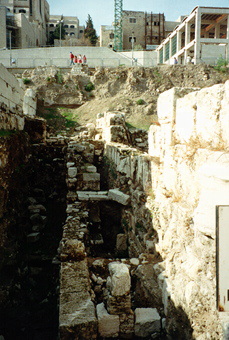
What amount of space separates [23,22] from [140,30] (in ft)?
61.3

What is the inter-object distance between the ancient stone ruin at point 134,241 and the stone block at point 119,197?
3 centimetres

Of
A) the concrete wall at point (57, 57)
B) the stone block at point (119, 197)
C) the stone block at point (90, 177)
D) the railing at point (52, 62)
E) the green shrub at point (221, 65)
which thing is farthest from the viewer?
the concrete wall at point (57, 57)

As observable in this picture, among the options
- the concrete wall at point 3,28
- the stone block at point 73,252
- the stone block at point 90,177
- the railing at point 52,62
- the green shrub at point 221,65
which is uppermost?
the concrete wall at point 3,28

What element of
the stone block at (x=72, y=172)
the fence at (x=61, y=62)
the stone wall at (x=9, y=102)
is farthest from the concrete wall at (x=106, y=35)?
the stone block at (x=72, y=172)

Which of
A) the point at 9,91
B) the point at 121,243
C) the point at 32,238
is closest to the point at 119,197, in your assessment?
the point at 121,243

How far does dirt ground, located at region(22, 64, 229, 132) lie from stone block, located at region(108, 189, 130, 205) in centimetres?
1426

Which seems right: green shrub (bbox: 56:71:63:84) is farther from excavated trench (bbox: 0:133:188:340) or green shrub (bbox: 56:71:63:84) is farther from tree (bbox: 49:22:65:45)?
tree (bbox: 49:22:65:45)

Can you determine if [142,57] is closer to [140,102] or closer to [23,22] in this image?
[140,102]

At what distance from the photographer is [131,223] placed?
6.11 meters

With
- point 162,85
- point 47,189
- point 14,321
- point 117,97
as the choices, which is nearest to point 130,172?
point 14,321

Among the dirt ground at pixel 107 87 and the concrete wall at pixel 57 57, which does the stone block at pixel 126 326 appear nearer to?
the dirt ground at pixel 107 87

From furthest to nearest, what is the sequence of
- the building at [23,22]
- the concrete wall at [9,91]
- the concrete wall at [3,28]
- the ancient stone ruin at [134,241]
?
the building at [23,22], the concrete wall at [3,28], the concrete wall at [9,91], the ancient stone ruin at [134,241]

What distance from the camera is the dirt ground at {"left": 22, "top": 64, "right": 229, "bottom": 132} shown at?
21.5m

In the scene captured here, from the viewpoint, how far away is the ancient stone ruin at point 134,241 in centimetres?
287
